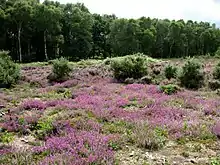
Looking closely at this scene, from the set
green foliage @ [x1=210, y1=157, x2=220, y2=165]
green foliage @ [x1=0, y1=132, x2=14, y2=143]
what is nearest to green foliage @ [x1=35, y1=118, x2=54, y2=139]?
green foliage @ [x1=0, y1=132, x2=14, y2=143]

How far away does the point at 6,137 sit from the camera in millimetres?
13812

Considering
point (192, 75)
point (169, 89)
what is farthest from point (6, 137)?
point (192, 75)

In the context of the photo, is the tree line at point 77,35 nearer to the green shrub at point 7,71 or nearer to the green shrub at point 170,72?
the green shrub at point 7,71

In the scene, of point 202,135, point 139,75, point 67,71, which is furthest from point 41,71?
point 202,135

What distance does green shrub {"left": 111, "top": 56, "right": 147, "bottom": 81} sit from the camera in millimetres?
35625

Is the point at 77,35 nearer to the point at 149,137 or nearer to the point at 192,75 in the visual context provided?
the point at 192,75

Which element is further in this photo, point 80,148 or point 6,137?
point 6,137

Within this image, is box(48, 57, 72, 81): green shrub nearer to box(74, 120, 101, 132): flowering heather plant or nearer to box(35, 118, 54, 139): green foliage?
box(35, 118, 54, 139): green foliage

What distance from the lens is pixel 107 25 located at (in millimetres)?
97750

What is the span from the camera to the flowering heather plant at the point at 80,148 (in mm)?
10211

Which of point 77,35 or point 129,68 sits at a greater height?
point 77,35

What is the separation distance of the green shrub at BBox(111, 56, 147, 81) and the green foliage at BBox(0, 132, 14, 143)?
71.6 feet

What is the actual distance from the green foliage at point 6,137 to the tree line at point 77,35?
2124 inches

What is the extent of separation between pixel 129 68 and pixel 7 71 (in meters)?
11.9
